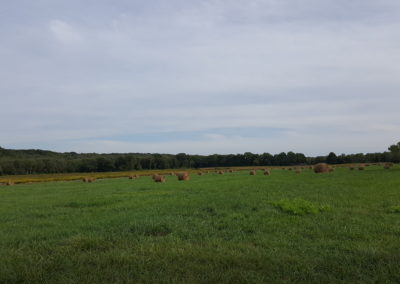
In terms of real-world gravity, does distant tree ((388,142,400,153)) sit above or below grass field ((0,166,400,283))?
above

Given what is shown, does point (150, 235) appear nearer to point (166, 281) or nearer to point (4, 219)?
point (166, 281)

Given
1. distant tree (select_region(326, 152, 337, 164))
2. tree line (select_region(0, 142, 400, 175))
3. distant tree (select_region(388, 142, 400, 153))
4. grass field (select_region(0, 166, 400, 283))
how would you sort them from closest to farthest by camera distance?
grass field (select_region(0, 166, 400, 283)) < distant tree (select_region(388, 142, 400, 153)) < tree line (select_region(0, 142, 400, 175)) < distant tree (select_region(326, 152, 337, 164))

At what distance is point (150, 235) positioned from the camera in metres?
7.57

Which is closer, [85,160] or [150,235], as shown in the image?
[150,235]

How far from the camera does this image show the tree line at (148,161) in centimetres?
9675

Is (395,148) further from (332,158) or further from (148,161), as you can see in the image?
(148,161)

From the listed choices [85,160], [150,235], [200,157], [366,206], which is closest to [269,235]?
[150,235]

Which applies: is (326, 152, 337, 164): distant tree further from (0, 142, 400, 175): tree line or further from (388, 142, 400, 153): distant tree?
(388, 142, 400, 153): distant tree

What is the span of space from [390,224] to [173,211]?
6017 millimetres

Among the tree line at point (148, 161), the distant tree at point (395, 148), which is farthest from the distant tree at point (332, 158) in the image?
the distant tree at point (395, 148)

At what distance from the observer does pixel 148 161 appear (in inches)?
4493

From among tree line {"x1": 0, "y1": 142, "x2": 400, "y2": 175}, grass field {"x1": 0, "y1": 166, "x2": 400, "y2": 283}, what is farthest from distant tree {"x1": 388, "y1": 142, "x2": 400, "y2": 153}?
tree line {"x1": 0, "y1": 142, "x2": 400, "y2": 175}

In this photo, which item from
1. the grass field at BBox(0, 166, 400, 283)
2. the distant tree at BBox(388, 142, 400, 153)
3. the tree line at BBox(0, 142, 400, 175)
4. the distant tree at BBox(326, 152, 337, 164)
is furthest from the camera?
the distant tree at BBox(326, 152, 337, 164)

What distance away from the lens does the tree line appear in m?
96.8
